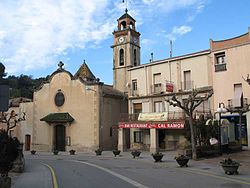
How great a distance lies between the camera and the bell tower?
44.4m

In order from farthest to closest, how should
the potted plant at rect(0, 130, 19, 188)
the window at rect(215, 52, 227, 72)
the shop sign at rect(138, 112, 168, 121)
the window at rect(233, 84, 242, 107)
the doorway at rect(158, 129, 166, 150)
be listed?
the doorway at rect(158, 129, 166, 150) < the shop sign at rect(138, 112, 168, 121) < the window at rect(215, 52, 227, 72) < the window at rect(233, 84, 242, 107) < the potted plant at rect(0, 130, 19, 188)

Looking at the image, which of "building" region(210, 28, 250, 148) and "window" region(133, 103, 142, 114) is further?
"window" region(133, 103, 142, 114)

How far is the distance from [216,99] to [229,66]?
11.1 feet

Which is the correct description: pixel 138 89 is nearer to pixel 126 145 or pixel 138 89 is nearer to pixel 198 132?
pixel 126 145

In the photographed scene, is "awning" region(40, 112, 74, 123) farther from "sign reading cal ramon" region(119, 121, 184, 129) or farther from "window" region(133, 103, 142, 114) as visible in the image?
"window" region(133, 103, 142, 114)

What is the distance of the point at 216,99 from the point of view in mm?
30797

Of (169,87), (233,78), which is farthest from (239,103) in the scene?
(169,87)

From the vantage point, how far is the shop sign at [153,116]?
3262 centimetres

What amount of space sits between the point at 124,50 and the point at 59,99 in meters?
11.4

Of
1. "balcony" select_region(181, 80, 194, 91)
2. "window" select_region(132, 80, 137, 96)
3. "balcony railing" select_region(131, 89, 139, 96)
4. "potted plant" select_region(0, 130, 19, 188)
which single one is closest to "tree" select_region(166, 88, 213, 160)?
"balcony" select_region(181, 80, 194, 91)

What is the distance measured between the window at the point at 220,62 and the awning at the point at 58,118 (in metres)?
19.2

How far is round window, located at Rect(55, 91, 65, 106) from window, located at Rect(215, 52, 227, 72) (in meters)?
20.8

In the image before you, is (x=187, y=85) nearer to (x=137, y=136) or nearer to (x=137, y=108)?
(x=137, y=108)

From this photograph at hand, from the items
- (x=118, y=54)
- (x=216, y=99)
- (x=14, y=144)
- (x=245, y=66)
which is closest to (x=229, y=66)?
(x=245, y=66)
